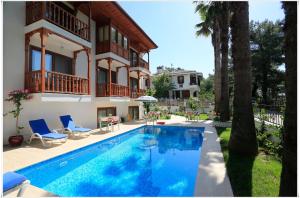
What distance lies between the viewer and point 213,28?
921 inches

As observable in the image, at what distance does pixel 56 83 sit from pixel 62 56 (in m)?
2.85

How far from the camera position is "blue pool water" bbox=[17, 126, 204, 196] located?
19.5 feet

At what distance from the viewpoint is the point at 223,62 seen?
18922mm

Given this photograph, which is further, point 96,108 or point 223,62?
point 223,62

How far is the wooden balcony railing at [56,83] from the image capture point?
1011 centimetres

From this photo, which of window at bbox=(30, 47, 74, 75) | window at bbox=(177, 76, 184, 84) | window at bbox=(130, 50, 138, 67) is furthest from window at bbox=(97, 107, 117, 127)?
window at bbox=(177, 76, 184, 84)

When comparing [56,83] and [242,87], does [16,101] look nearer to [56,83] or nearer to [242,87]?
[56,83]

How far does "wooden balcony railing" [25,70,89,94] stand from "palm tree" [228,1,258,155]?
8781mm

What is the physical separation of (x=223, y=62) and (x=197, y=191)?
52.4 feet

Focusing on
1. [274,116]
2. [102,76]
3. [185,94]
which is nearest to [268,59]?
[185,94]

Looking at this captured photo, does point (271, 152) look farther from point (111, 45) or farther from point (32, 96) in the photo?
point (111, 45)

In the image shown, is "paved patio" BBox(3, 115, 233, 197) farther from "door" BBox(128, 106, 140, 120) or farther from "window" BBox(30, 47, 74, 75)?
"door" BBox(128, 106, 140, 120)

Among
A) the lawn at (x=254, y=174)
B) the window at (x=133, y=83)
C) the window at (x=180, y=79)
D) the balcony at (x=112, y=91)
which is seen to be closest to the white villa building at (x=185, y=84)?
the window at (x=180, y=79)

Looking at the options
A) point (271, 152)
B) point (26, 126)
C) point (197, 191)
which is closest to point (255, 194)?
point (197, 191)
